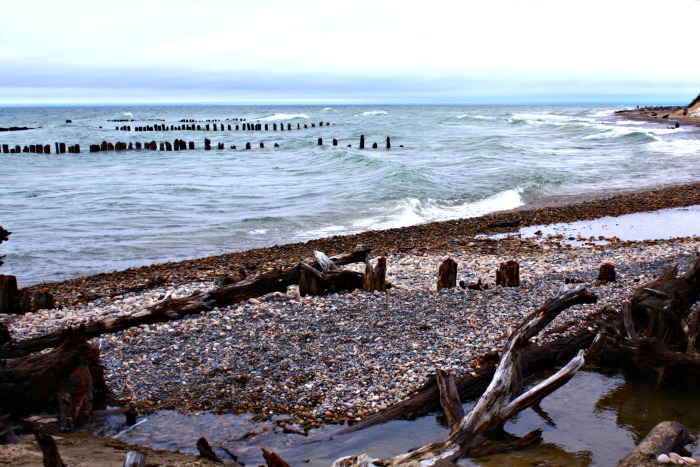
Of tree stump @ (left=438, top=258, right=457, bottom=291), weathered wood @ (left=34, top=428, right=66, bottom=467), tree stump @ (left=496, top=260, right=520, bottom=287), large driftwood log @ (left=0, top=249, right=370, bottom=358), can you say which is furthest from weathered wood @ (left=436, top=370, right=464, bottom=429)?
tree stump @ (left=496, top=260, right=520, bottom=287)

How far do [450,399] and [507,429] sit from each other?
0.64 metres

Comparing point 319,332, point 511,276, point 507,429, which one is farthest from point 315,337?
point 511,276

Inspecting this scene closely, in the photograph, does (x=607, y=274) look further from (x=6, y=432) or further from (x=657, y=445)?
(x=6, y=432)

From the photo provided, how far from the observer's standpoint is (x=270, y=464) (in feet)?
14.8

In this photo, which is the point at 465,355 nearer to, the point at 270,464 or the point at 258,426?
the point at 258,426

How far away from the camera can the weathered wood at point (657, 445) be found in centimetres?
490

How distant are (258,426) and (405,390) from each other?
5.00 ft

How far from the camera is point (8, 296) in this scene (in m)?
10.2

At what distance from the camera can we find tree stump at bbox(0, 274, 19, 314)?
10188mm

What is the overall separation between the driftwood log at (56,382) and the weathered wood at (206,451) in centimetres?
149

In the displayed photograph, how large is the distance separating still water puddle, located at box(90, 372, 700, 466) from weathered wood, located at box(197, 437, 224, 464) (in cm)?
25

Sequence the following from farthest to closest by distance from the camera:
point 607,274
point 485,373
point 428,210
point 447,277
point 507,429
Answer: point 428,210 → point 607,274 → point 447,277 → point 485,373 → point 507,429

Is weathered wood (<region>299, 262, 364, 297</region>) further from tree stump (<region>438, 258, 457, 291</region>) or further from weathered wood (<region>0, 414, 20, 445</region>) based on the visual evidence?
weathered wood (<region>0, 414, 20, 445</region>)

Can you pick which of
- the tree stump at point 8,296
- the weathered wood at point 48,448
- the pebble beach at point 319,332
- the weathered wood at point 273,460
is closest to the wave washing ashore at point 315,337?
the pebble beach at point 319,332
